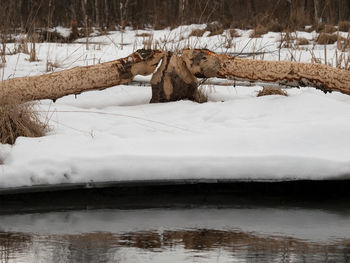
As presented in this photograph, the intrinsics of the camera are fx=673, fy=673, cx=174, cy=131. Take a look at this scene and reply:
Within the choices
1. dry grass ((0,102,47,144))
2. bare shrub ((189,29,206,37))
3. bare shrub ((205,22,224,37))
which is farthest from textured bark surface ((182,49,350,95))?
bare shrub ((205,22,224,37))

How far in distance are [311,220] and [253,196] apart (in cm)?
53

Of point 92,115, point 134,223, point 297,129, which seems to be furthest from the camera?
point 92,115

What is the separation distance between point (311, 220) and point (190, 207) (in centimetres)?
73

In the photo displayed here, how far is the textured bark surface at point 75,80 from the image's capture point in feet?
18.6

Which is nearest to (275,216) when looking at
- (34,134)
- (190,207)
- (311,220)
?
(311,220)

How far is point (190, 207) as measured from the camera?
4066 millimetres

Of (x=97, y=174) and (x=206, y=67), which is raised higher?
(x=206, y=67)

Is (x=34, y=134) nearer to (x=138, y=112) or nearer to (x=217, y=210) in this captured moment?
(x=138, y=112)

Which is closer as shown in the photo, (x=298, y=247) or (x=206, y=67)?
(x=298, y=247)

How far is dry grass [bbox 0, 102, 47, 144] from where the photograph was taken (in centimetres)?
470

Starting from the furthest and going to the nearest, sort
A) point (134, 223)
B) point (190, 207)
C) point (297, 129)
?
point (297, 129), point (190, 207), point (134, 223)

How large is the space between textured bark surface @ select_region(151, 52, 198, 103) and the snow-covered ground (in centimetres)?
25

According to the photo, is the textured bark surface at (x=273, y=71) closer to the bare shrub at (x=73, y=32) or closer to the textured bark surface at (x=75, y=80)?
the textured bark surface at (x=75, y=80)

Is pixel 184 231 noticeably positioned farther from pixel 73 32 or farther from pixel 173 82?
pixel 73 32
